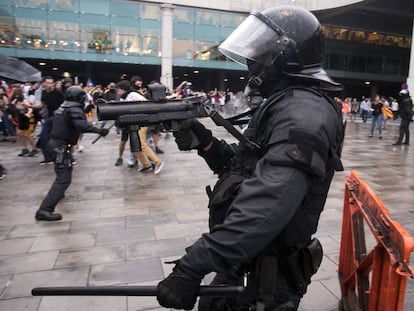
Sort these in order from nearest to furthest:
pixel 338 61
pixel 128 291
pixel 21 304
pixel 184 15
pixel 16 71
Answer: pixel 128 291
pixel 21 304
pixel 16 71
pixel 184 15
pixel 338 61

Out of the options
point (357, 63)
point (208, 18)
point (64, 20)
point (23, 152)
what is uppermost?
point (208, 18)

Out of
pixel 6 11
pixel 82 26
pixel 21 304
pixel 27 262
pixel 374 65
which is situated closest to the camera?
pixel 21 304

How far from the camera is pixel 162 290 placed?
132 centimetres

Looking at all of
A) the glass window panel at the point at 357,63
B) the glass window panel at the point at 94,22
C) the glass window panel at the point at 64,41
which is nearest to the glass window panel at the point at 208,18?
the glass window panel at the point at 94,22

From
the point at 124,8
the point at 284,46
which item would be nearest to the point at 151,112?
the point at 284,46

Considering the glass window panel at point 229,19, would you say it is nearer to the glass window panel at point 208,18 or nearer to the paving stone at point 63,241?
the glass window panel at point 208,18

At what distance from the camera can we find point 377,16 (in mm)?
39031

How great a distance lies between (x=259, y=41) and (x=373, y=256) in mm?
1303

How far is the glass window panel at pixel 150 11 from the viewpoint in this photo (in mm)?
30984

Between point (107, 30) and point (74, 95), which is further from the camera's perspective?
point (107, 30)

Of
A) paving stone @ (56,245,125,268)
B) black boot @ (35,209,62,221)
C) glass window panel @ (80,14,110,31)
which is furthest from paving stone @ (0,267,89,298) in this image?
glass window panel @ (80,14,110,31)

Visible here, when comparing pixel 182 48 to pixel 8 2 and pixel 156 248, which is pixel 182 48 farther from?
pixel 156 248

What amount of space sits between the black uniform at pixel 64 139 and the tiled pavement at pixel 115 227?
43cm

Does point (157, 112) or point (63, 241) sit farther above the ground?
point (157, 112)
